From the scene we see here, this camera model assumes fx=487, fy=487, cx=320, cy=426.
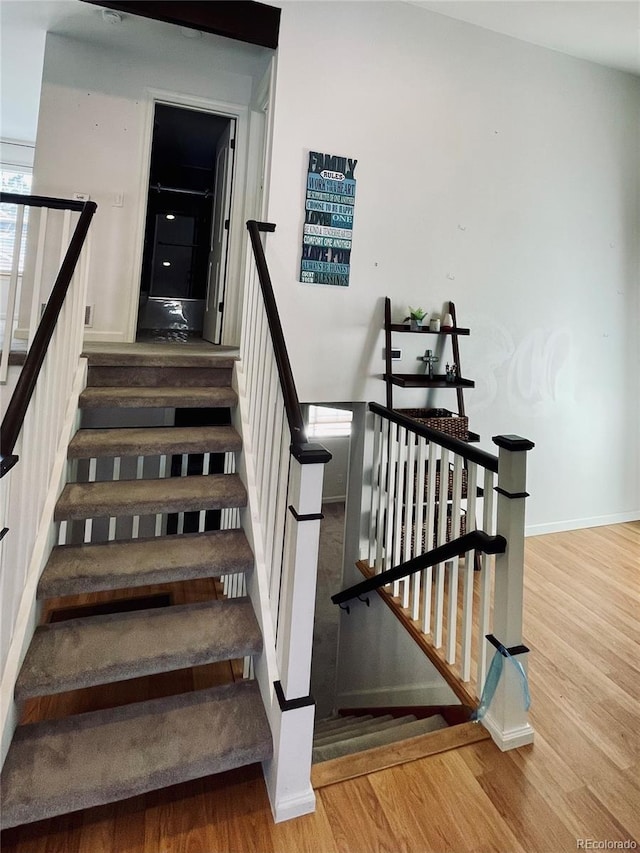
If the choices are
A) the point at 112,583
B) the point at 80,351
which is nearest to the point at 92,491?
the point at 112,583

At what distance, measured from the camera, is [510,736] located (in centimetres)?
195

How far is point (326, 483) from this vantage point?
6.58m

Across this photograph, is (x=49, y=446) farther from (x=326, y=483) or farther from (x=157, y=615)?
(x=326, y=483)

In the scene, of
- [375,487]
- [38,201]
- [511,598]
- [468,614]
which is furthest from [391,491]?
[38,201]

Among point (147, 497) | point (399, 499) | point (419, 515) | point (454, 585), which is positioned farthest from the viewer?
point (399, 499)

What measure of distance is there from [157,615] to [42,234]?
177cm

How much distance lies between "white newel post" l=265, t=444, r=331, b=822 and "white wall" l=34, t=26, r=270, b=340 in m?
2.68

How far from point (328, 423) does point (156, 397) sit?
4.12 meters

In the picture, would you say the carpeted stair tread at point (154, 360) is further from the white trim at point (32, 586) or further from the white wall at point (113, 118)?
the white wall at point (113, 118)

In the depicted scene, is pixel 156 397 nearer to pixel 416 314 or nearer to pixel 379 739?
pixel 416 314

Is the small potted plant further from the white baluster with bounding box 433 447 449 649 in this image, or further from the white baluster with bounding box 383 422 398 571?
the white baluster with bounding box 433 447 449 649

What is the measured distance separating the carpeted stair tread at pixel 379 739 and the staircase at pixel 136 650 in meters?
0.75

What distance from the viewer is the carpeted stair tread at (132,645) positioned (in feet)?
5.58

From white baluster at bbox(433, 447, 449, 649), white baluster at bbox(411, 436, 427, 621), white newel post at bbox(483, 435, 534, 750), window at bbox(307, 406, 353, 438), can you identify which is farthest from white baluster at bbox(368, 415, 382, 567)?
window at bbox(307, 406, 353, 438)
